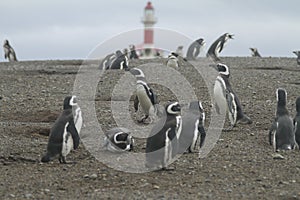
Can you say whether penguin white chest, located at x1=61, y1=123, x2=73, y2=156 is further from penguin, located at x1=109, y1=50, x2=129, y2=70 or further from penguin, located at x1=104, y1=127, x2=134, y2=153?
penguin, located at x1=109, y1=50, x2=129, y2=70

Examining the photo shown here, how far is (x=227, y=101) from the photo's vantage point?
10.7m

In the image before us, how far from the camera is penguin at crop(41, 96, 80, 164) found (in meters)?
7.71

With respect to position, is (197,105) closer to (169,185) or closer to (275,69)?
(169,185)

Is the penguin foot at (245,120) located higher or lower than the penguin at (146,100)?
lower

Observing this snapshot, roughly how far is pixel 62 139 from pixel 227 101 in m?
3.77

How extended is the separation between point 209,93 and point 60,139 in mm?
6431

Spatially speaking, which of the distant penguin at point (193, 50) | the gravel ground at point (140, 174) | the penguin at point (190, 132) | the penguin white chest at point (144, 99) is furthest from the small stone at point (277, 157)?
the distant penguin at point (193, 50)

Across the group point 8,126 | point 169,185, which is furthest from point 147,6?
point 169,185

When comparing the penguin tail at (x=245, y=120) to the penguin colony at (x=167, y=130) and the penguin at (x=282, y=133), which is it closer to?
the penguin colony at (x=167, y=130)

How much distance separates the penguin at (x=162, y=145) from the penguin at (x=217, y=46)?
12.7m

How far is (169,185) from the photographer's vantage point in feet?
21.9

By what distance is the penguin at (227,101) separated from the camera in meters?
10.4

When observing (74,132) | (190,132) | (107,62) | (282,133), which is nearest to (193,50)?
(107,62)

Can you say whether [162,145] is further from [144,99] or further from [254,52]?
[254,52]
